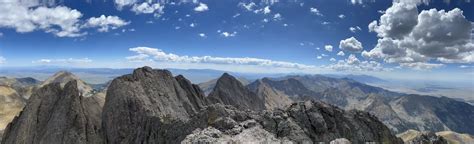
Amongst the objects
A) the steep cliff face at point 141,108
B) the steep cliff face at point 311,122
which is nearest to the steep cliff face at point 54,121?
the steep cliff face at point 141,108

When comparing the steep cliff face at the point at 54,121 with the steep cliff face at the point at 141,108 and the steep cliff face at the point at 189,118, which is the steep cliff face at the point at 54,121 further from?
the steep cliff face at the point at 189,118

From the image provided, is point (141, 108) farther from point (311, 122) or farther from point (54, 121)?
point (311, 122)

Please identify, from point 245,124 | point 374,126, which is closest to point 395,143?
point 374,126

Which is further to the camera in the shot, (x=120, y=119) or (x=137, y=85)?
(x=137, y=85)

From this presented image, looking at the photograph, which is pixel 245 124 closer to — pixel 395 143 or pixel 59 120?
pixel 395 143

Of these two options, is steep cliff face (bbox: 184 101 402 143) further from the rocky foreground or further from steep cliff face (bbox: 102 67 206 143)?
steep cliff face (bbox: 102 67 206 143)

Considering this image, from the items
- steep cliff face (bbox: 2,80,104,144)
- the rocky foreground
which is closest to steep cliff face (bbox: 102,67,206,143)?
the rocky foreground

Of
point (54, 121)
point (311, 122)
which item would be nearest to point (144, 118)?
point (54, 121)

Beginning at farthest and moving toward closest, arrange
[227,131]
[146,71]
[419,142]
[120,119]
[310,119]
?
[146,71], [120,119], [419,142], [310,119], [227,131]

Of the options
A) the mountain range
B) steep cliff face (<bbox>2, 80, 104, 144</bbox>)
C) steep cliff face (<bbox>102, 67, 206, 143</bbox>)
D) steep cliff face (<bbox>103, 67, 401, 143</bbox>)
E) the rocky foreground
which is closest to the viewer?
steep cliff face (<bbox>103, 67, 401, 143</bbox>)
